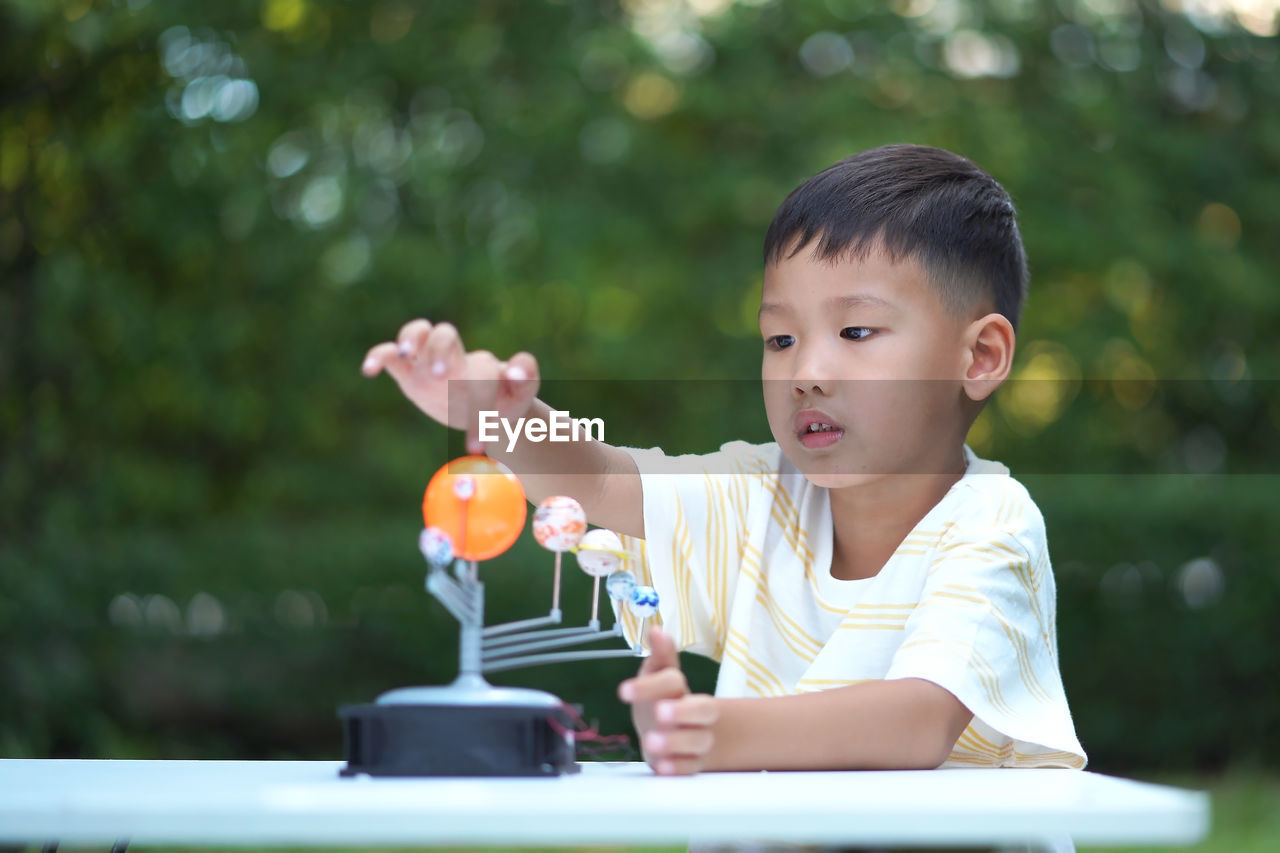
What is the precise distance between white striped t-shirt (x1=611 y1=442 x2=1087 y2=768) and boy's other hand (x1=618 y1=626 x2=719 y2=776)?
0.93 feet

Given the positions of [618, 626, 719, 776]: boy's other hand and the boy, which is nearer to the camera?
[618, 626, 719, 776]: boy's other hand

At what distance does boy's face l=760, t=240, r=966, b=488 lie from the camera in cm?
157

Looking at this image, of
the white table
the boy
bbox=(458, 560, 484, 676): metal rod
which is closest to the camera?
the white table

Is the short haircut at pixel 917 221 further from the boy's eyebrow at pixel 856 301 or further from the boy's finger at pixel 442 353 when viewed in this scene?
the boy's finger at pixel 442 353

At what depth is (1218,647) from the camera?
5.91 metres

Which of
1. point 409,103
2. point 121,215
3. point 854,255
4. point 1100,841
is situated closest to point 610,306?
point 409,103

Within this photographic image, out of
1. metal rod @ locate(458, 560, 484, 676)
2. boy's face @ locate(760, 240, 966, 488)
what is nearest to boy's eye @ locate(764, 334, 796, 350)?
boy's face @ locate(760, 240, 966, 488)

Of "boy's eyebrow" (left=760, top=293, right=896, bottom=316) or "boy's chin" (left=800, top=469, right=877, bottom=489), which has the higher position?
"boy's eyebrow" (left=760, top=293, right=896, bottom=316)

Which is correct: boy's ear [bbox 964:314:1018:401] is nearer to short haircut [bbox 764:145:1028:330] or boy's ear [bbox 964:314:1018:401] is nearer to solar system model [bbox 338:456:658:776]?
short haircut [bbox 764:145:1028:330]

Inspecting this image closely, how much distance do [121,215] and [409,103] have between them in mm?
1559

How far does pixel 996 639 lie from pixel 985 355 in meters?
0.45

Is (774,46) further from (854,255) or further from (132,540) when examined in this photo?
(854,255)

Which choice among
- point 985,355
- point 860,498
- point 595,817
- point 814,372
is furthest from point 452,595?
point 985,355

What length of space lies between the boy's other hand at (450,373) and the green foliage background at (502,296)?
12.3ft
